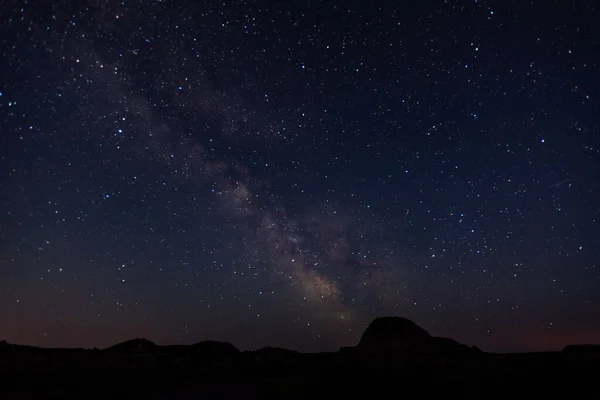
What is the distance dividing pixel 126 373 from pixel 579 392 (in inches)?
864

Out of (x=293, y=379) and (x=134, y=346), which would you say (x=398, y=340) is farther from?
(x=134, y=346)

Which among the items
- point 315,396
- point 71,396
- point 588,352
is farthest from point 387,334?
point 71,396

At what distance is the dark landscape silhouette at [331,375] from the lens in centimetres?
1598

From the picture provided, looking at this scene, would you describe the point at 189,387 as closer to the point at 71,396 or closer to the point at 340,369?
the point at 71,396

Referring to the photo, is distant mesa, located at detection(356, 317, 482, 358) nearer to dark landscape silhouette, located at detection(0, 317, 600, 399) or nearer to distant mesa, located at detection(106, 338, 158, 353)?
dark landscape silhouette, located at detection(0, 317, 600, 399)

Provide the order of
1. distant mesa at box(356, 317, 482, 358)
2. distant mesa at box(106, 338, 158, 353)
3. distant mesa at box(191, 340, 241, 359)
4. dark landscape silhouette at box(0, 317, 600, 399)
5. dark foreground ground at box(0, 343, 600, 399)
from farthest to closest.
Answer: distant mesa at box(191, 340, 241, 359) → distant mesa at box(106, 338, 158, 353) → distant mesa at box(356, 317, 482, 358) → dark landscape silhouette at box(0, 317, 600, 399) → dark foreground ground at box(0, 343, 600, 399)

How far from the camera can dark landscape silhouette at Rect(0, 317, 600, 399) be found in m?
16.0

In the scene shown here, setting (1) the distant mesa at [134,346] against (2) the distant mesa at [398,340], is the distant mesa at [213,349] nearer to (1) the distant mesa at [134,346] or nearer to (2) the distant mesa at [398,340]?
(1) the distant mesa at [134,346]

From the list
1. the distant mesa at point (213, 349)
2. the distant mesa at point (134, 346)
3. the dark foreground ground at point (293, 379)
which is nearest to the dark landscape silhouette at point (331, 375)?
the dark foreground ground at point (293, 379)

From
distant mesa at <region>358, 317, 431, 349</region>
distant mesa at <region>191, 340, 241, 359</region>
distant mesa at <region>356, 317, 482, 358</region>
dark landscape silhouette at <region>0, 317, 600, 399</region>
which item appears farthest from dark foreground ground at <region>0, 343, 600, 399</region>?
distant mesa at <region>191, 340, 241, 359</region>

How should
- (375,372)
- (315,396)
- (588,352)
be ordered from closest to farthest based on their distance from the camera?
(315,396) < (375,372) < (588,352)

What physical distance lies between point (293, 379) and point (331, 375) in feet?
8.33

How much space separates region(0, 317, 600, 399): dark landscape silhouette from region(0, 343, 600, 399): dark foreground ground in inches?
1.6

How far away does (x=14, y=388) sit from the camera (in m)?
15.2
